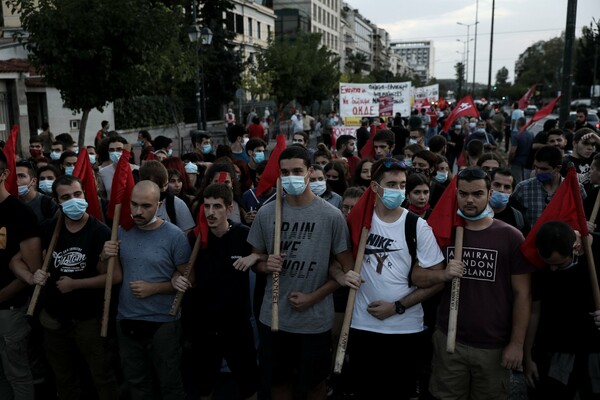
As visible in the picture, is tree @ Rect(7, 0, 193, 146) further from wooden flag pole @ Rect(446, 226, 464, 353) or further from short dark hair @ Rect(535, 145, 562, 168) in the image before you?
wooden flag pole @ Rect(446, 226, 464, 353)

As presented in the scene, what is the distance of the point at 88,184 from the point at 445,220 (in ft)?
9.21

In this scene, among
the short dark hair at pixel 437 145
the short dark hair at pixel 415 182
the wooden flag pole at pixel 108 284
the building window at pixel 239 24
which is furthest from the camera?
the building window at pixel 239 24

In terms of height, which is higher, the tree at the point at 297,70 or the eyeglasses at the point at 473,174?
the tree at the point at 297,70

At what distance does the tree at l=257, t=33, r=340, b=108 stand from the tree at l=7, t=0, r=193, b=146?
23547 millimetres

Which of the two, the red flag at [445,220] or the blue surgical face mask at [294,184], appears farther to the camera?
the blue surgical face mask at [294,184]

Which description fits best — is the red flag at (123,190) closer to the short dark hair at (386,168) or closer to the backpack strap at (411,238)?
the short dark hair at (386,168)

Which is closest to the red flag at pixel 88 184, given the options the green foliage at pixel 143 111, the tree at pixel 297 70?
the green foliage at pixel 143 111

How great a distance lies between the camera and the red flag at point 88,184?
4512mm

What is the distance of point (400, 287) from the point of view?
11.9 ft

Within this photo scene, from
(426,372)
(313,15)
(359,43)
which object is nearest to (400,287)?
(426,372)

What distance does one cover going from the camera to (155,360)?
4.01m

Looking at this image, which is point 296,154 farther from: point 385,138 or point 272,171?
point 385,138

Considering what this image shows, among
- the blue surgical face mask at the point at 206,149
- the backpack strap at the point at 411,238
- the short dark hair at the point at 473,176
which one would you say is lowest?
the backpack strap at the point at 411,238

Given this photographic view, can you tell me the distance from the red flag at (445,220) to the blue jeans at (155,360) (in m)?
1.91
